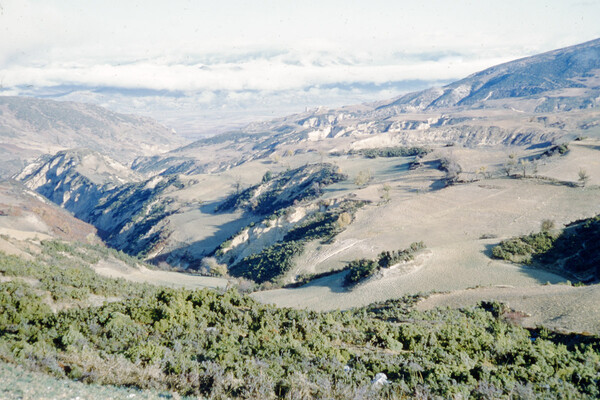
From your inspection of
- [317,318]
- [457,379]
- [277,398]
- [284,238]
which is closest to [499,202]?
[284,238]

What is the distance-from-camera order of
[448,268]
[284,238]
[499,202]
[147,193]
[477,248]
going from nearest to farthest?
[448,268]
[477,248]
[499,202]
[284,238]
[147,193]

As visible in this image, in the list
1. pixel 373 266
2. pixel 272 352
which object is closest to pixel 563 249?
pixel 373 266

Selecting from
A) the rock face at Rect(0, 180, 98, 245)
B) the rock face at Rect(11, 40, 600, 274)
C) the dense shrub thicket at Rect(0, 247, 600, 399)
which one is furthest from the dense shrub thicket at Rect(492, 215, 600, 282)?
the rock face at Rect(0, 180, 98, 245)

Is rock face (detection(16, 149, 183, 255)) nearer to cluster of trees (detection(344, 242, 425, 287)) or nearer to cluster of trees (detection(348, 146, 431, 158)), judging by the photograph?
cluster of trees (detection(344, 242, 425, 287))

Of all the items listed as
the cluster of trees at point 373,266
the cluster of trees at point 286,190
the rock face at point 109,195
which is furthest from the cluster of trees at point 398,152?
the cluster of trees at point 373,266

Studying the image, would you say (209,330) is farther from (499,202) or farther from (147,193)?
(147,193)

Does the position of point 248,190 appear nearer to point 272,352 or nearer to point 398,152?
point 398,152
